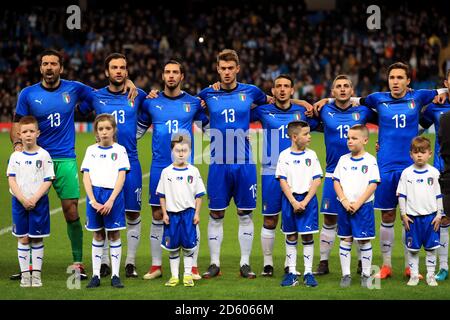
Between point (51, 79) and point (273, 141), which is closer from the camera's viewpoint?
point (51, 79)

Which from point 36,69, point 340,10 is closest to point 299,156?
point 36,69

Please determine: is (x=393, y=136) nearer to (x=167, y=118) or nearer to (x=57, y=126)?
(x=167, y=118)

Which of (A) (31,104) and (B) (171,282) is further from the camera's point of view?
(A) (31,104)

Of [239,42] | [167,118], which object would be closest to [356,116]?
[167,118]

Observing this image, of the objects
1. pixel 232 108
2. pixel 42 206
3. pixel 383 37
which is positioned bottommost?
pixel 42 206

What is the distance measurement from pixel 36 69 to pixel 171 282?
77.4ft

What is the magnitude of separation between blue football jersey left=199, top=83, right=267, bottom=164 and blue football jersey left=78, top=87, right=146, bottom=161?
0.84 meters

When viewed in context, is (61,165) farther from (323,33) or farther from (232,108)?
(323,33)

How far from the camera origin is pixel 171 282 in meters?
8.82

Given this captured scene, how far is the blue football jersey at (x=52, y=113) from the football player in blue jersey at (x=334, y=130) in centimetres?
273

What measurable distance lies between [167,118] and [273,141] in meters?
1.18

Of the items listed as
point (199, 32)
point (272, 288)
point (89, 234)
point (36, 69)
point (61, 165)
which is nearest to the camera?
point (272, 288)

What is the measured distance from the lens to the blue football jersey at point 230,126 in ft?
31.5

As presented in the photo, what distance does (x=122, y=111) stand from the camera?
376 inches
